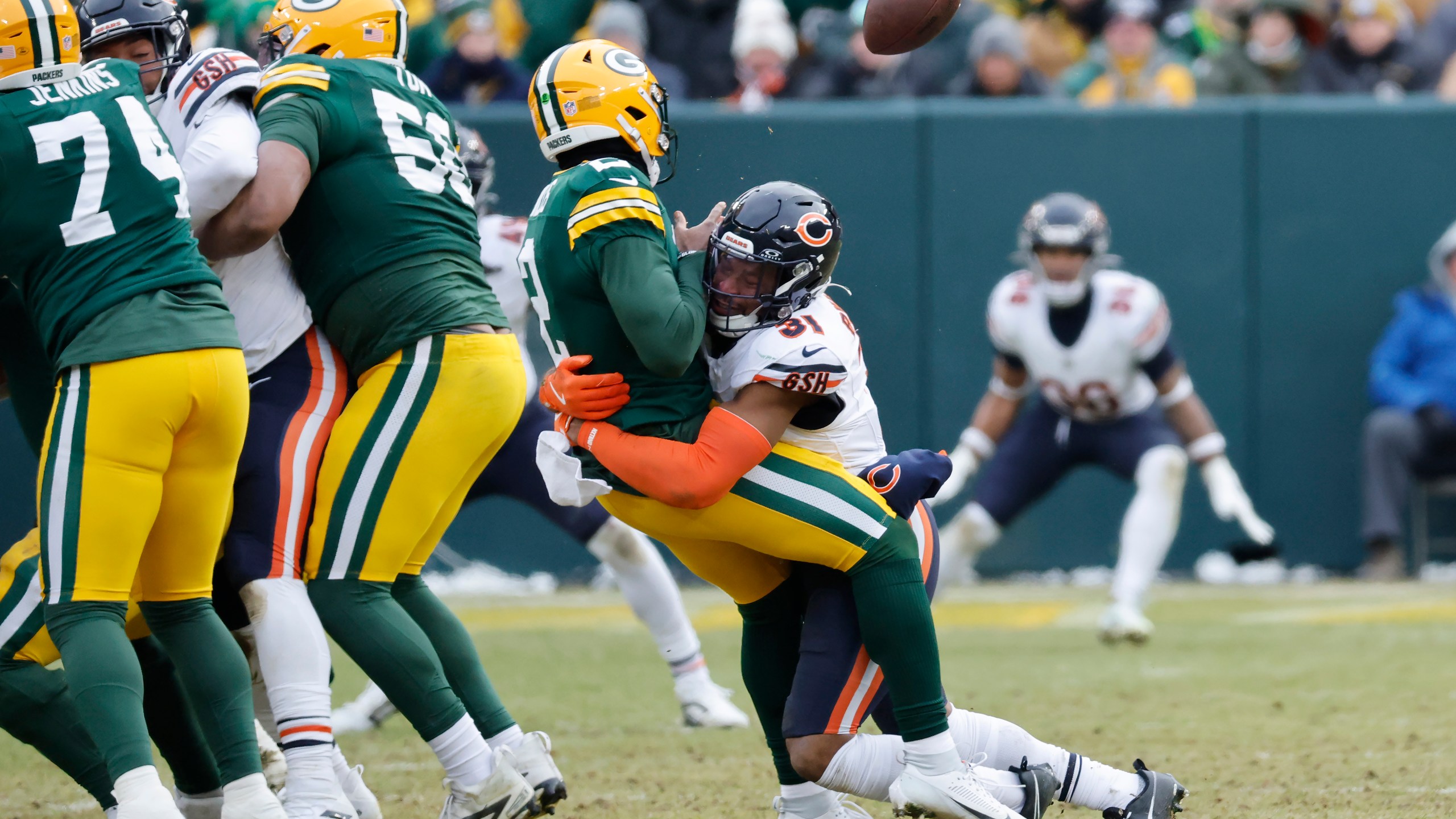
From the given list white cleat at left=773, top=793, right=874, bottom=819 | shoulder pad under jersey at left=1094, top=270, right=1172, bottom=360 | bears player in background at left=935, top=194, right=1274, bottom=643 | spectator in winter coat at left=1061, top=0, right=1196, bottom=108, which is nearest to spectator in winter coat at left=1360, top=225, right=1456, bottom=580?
spectator in winter coat at left=1061, top=0, right=1196, bottom=108

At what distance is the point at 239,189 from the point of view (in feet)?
11.6

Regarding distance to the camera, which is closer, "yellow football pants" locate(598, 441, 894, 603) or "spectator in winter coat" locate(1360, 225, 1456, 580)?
"yellow football pants" locate(598, 441, 894, 603)

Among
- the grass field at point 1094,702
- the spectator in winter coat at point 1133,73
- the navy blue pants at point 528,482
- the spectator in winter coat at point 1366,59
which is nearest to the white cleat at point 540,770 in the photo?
the grass field at point 1094,702

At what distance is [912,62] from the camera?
9.84 metres

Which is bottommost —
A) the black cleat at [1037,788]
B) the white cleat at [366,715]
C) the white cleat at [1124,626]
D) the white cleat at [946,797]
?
the white cleat at [1124,626]

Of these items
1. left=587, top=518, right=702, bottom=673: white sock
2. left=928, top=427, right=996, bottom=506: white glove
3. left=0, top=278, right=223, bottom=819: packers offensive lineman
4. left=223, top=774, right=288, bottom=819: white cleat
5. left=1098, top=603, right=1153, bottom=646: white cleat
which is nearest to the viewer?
left=223, top=774, right=288, bottom=819: white cleat

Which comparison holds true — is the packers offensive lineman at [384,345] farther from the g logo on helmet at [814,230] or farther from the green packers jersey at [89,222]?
the g logo on helmet at [814,230]

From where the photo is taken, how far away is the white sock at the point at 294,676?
11.9 feet

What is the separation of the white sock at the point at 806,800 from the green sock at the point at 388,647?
2.33 ft

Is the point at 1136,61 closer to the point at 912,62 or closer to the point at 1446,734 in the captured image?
the point at 912,62

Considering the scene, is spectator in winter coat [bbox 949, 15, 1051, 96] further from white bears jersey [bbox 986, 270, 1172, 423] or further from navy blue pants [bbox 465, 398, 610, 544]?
navy blue pants [bbox 465, 398, 610, 544]

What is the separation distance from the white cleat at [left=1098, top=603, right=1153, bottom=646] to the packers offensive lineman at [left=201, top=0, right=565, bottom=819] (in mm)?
3429

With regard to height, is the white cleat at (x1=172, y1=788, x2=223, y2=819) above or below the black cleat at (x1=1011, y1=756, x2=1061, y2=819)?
below

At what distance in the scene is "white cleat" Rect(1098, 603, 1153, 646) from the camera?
670cm
